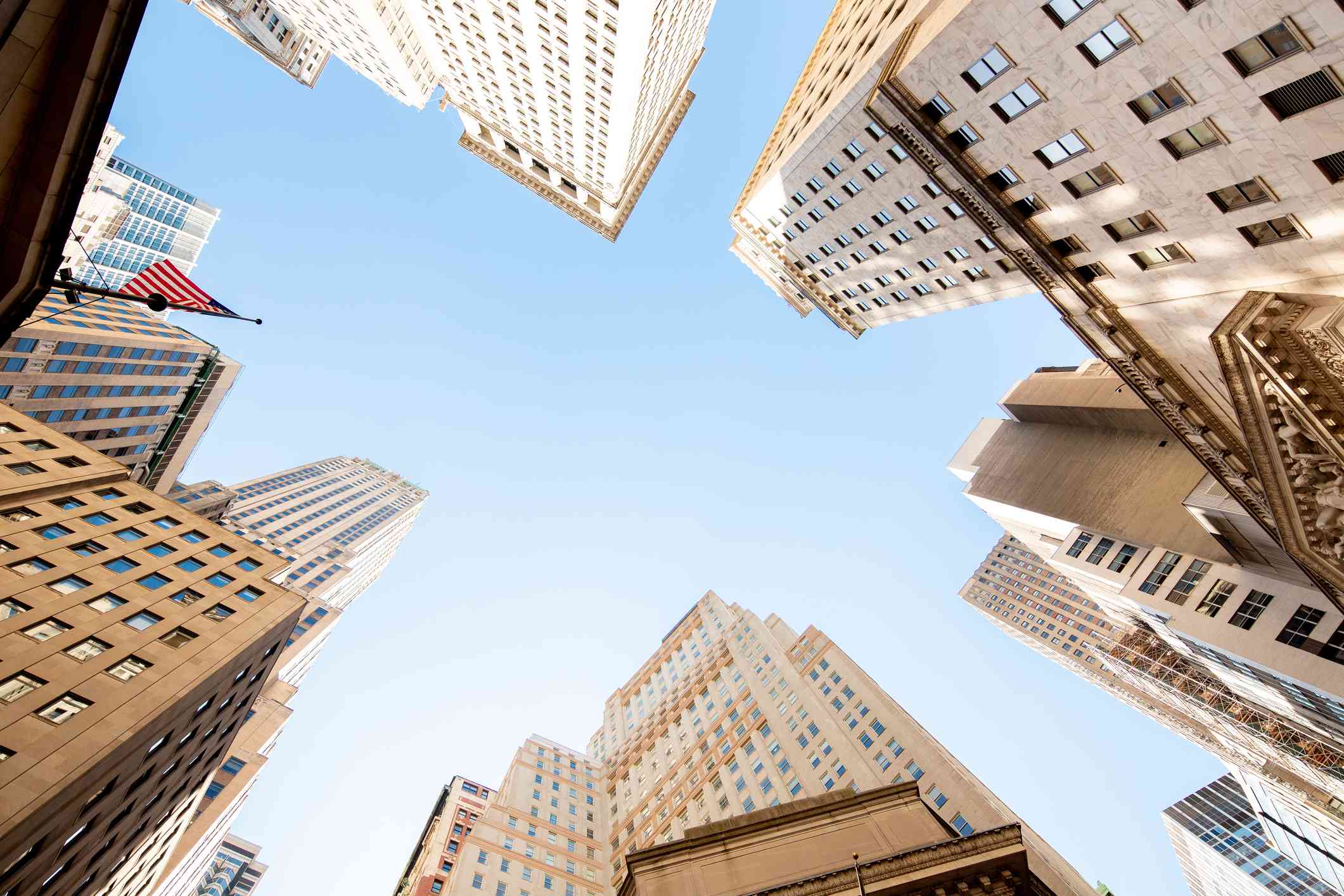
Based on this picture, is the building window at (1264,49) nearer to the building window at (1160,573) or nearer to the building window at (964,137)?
the building window at (964,137)

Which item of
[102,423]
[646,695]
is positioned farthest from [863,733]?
[102,423]

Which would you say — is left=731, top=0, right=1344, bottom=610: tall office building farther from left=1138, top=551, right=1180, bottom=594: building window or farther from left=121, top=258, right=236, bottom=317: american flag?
left=121, top=258, right=236, bottom=317: american flag

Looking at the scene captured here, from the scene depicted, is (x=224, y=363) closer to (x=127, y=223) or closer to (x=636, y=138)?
(x=636, y=138)

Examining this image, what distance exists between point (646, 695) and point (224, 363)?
9164 centimetres

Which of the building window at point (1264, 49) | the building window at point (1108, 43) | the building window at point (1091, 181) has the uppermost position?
the building window at point (1108, 43)

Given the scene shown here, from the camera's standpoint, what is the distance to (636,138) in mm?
78125

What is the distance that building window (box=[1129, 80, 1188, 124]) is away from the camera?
66.2ft

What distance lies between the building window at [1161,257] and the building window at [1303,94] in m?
6.56

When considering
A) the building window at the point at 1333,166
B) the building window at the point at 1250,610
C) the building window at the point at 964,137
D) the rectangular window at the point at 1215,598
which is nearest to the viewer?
the building window at the point at 1333,166

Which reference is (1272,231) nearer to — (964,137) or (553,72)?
(964,137)

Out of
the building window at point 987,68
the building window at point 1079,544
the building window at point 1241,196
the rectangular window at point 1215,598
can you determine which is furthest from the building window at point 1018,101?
the building window at point 1079,544

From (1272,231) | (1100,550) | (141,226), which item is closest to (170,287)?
(1272,231)

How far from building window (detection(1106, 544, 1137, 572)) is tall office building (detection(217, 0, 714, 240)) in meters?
63.3

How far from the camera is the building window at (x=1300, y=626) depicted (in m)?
39.0
